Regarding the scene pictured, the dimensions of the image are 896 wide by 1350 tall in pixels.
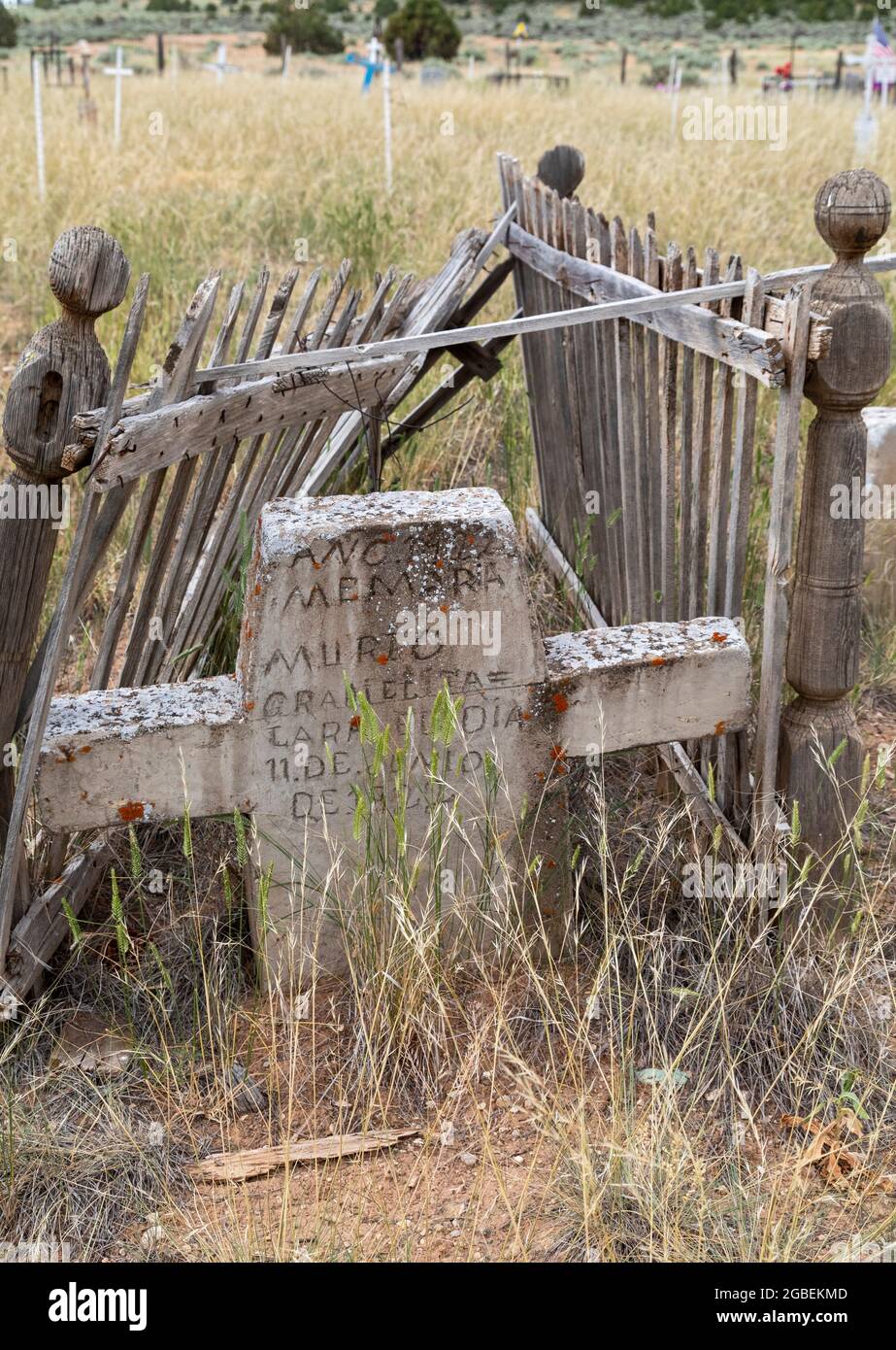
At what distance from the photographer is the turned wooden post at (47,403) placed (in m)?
2.51

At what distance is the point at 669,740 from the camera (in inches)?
122

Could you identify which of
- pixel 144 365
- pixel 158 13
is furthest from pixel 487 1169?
pixel 158 13

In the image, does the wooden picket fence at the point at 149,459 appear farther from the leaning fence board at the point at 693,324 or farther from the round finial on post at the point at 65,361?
the leaning fence board at the point at 693,324

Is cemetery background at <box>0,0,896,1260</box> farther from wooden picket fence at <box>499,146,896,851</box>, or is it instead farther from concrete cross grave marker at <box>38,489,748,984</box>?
wooden picket fence at <box>499,146,896,851</box>

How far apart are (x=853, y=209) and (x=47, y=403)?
5.86 feet

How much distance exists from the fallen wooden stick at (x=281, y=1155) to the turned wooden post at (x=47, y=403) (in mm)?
1133

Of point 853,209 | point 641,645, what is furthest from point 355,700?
point 853,209

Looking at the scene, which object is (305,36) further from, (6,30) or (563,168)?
(563,168)

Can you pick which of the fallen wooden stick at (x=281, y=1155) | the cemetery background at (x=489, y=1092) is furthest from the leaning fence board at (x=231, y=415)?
the fallen wooden stick at (x=281, y=1155)

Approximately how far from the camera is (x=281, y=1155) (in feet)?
8.89

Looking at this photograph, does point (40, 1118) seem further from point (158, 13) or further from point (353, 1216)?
point (158, 13)

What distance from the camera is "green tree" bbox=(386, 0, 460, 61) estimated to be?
35219 mm
